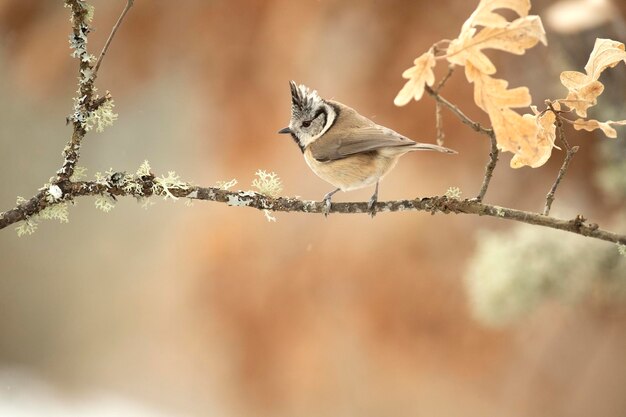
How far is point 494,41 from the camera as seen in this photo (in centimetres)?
43

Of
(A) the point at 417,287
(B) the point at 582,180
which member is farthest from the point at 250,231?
(B) the point at 582,180

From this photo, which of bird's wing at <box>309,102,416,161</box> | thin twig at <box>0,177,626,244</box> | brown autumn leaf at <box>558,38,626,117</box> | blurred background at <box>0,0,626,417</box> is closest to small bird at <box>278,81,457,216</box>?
bird's wing at <box>309,102,416,161</box>

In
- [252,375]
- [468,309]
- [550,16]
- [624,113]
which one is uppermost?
[550,16]

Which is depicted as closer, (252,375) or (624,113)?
(624,113)

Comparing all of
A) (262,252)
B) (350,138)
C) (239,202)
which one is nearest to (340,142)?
(350,138)

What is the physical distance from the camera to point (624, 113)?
1039 mm

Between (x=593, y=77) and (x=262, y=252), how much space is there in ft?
3.49

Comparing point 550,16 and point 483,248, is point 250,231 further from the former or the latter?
point 550,16

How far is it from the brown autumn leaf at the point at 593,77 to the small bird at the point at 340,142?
0.78 feet

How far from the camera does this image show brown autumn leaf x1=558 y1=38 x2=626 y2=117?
0.49m

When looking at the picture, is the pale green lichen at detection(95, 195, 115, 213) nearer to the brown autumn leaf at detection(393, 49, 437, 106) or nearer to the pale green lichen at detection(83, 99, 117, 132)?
the pale green lichen at detection(83, 99, 117, 132)

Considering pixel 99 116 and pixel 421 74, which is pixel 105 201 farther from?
pixel 421 74

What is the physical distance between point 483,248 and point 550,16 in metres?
0.49

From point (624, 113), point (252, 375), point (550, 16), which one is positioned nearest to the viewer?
point (624, 113)
